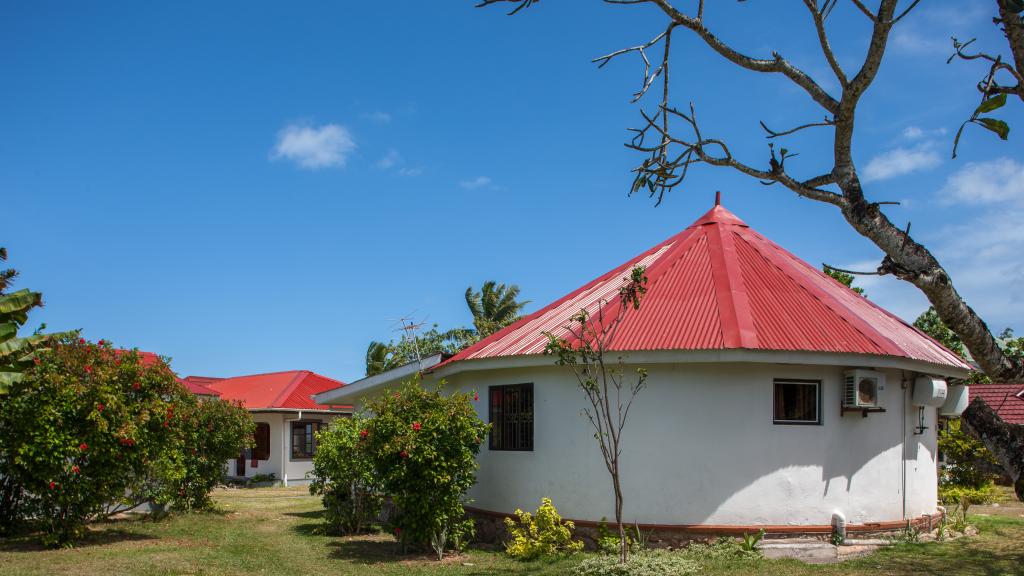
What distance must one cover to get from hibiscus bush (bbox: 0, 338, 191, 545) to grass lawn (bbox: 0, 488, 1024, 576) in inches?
32.8

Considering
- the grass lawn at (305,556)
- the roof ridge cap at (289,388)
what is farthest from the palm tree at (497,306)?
the grass lawn at (305,556)

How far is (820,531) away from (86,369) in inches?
453

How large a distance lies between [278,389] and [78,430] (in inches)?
790

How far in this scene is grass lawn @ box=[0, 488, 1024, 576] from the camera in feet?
36.2

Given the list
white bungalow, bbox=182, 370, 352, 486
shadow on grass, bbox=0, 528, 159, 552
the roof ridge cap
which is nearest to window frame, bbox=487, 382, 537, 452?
shadow on grass, bbox=0, 528, 159, 552

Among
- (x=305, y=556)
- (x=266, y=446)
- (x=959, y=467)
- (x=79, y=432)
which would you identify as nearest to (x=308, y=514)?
(x=305, y=556)

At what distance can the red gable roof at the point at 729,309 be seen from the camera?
12188 millimetres

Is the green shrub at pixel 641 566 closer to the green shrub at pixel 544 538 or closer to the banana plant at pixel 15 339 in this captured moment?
the green shrub at pixel 544 538

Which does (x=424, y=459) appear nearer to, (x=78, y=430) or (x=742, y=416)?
(x=742, y=416)

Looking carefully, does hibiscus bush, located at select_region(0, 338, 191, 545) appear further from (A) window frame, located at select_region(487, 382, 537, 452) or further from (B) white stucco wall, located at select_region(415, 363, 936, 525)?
(B) white stucco wall, located at select_region(415, 363, 936, 525)

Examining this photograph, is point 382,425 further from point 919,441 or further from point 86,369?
point 919,441

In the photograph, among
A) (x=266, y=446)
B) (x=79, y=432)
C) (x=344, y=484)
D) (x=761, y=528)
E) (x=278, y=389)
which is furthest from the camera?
(x=278, y=389)

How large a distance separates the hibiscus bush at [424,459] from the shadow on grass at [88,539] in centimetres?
502

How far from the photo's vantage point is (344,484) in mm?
15445
